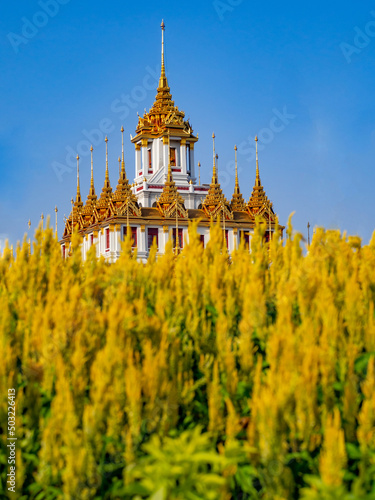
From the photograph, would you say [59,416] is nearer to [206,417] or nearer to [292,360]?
[206,417]

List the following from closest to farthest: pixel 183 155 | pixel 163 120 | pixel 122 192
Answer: pixel 122 192
pixel 183 155
pixel 163 120

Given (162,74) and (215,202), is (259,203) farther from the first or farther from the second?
(162,74)

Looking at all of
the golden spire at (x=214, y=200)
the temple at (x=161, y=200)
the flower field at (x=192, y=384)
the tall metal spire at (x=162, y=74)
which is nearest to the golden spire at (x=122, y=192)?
the temple at (x=161, y=200)

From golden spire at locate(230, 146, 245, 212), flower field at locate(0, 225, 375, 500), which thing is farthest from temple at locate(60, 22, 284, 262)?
flower field at locate(0, 225, 375, 500)

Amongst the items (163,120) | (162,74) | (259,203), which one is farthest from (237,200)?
(162,74)

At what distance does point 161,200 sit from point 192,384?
5197 centimetres

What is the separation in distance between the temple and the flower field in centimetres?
4800

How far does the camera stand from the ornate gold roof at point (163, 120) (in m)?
61.3

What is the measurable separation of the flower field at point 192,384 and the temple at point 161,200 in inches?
1890

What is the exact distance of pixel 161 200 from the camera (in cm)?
5603

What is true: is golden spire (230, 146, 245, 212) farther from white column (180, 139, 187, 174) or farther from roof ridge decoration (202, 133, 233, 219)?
white column (180, 139, 187, 174)

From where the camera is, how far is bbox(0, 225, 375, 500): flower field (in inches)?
142

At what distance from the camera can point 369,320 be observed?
4.38 m

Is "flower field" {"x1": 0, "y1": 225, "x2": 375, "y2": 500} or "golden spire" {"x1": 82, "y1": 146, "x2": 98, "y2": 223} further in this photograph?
"golden spire" {"x1": 82, "y1": 146, "x2": 98, "y2": 223}
